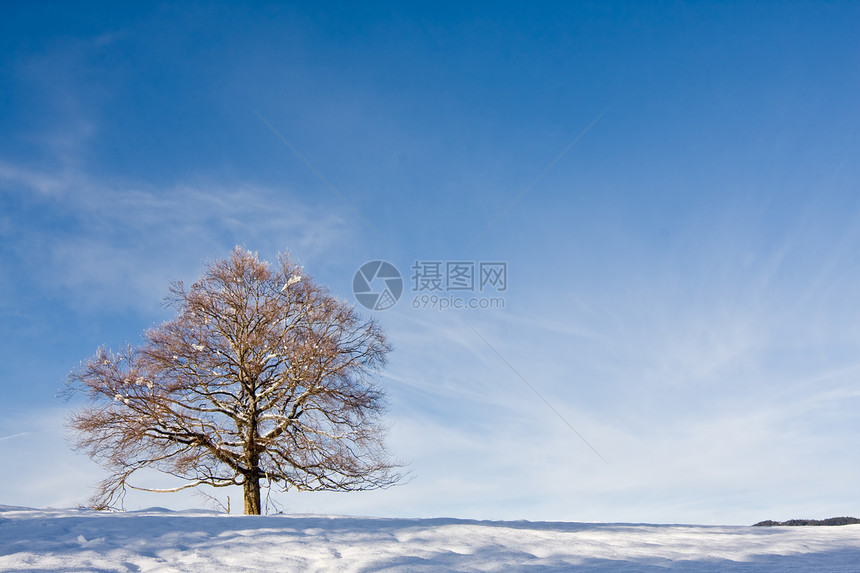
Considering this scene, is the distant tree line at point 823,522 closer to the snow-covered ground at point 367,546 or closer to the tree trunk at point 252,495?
the snow-covered ground at point 367,546

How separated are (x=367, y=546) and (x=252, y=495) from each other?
11.2m

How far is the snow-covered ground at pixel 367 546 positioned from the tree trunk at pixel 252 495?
796 centimetres

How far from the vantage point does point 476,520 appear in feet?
29.6

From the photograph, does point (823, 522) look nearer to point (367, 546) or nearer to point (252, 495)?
point (367, 546)

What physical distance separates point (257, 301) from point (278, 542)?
41.7 feet

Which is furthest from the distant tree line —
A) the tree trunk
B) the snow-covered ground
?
the tree trunk

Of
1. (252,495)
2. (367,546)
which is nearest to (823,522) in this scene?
(367,546)

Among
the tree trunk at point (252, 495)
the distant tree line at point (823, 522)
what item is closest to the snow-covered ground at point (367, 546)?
the distant tree line at point (823, 522)

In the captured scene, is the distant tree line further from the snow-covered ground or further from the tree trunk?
the tree trunk

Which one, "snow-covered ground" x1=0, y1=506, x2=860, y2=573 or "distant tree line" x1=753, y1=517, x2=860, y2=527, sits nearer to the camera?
"snow-covered ground" x1=0, y1=506, x2=860, y2=573

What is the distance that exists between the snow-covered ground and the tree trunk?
26.1 ft

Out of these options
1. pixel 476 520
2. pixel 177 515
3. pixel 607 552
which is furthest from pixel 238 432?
pixel 607 552

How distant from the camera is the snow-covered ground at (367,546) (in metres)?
5.90

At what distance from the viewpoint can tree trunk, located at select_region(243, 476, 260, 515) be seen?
16344 millimetres
